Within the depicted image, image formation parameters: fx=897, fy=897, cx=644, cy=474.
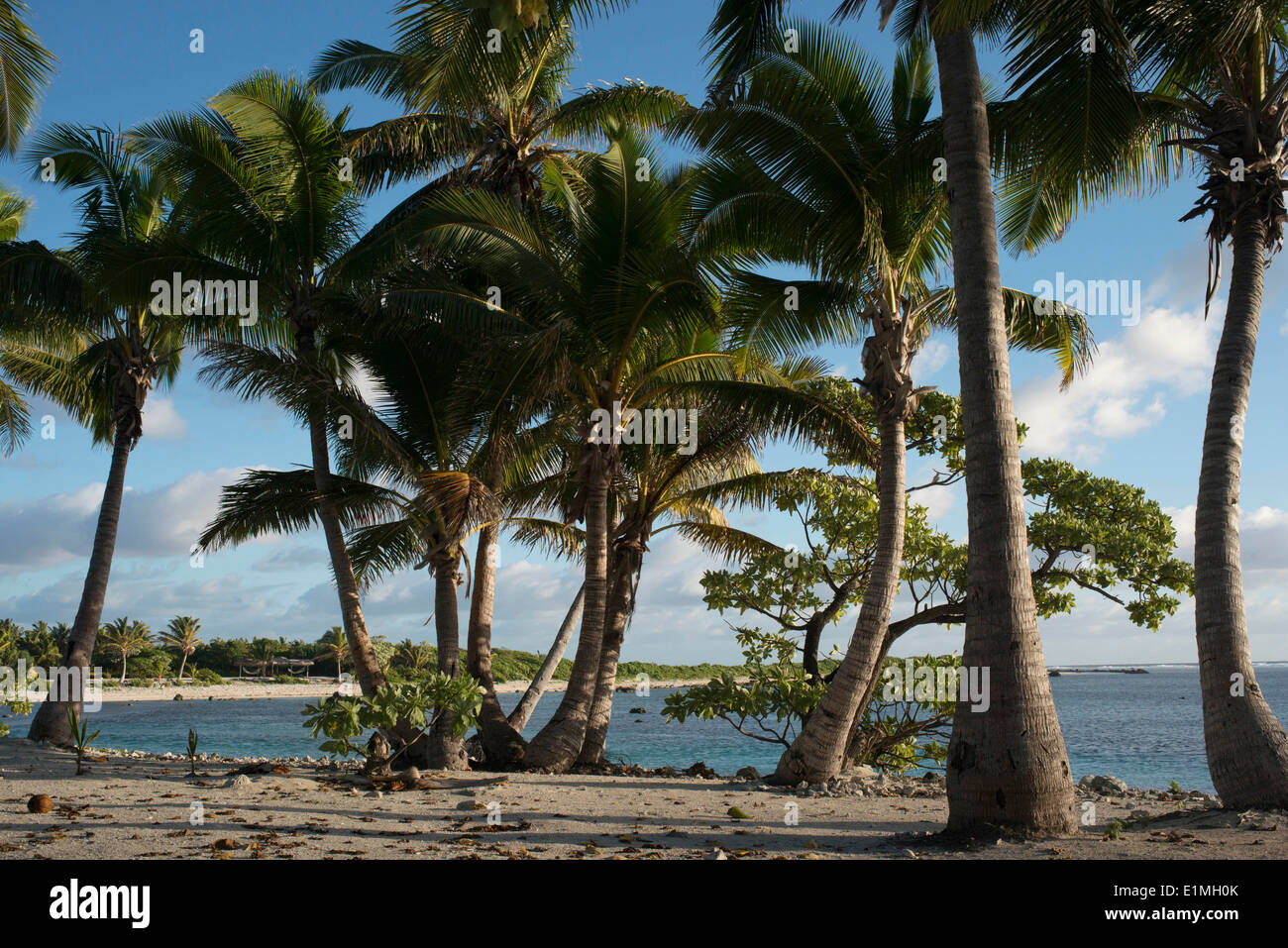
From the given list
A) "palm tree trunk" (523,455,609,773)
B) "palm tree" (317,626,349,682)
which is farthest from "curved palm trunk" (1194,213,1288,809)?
"palm tree" (317,626,349,682)

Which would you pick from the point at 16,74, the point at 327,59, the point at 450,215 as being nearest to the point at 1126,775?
the point at 450,215

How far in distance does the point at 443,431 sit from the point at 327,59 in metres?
7.77

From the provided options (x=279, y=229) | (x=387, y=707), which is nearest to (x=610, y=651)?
(x=387, y=707)

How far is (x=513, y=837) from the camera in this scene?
24.5 feet

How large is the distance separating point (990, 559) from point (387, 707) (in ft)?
22.0

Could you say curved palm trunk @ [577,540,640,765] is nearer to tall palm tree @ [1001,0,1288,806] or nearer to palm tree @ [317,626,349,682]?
tall palm tree @ [1001,0,1288,806]

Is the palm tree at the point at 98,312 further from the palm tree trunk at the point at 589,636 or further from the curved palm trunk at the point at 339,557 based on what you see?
the palm tree trunk at the point at 589,636

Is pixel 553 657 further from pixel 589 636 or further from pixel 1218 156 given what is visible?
pixel 1218 156

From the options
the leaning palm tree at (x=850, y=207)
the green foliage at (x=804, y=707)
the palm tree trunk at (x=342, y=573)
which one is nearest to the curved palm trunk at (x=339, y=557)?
the palm tree trunk at (x=342, y=573)

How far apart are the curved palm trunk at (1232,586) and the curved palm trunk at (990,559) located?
78.9 inches

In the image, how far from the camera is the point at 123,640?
243 ft

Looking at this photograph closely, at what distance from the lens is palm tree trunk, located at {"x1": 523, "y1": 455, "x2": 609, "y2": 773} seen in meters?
13.8

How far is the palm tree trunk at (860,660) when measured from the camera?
11.5 metres

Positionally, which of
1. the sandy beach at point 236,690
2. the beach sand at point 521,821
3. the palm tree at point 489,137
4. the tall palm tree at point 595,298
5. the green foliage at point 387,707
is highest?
the palm tree at point 489,137
